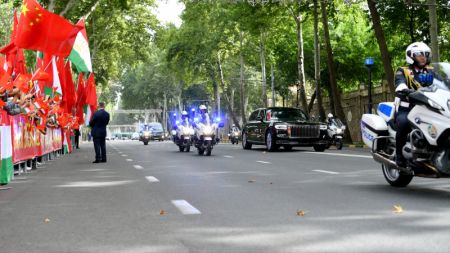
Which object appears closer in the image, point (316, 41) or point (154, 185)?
point (154, 185)

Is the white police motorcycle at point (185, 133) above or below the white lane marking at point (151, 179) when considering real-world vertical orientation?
above

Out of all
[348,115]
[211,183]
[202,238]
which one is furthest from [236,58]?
[202,238]

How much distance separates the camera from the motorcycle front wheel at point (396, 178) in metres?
9.48

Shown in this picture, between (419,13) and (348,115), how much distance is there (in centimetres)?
1695

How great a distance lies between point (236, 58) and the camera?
63000 millimetres

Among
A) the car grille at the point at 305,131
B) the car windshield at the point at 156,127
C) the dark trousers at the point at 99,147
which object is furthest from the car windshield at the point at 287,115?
the car windshield at the point at 156,127

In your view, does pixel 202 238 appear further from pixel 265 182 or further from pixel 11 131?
pixel 11 131

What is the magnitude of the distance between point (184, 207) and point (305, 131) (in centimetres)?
1687

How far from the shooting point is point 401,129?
8781mm

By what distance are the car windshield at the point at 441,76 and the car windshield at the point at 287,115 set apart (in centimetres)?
1641

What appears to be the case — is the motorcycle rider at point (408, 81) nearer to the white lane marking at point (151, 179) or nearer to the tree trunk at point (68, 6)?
the white lane marking at point (151, 179)

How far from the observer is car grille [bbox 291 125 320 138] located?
24109mm

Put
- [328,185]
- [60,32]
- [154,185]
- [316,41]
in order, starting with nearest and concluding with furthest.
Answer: [328,185], [154,185], [60,32], [316,41]

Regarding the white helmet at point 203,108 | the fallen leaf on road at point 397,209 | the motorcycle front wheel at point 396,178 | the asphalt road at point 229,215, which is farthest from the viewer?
the white helmet at point 203,108
